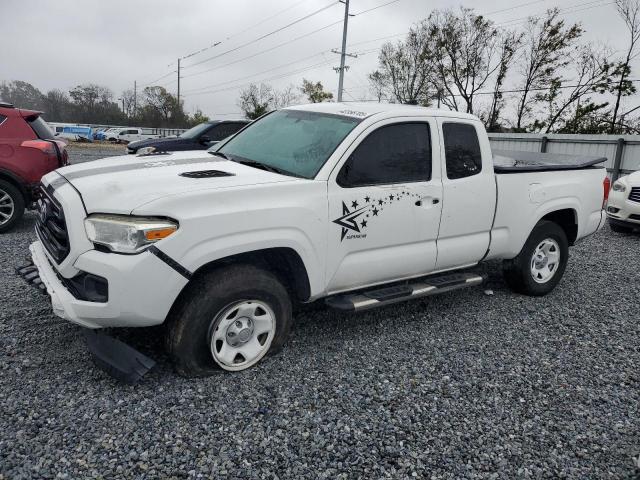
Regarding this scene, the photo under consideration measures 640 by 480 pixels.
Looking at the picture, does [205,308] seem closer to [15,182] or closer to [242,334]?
[242,334]

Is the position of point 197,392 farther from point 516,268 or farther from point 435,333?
point 516,268

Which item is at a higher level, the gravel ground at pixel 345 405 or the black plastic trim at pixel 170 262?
the black plastic trim at pixel 170 262

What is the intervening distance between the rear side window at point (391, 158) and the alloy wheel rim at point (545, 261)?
1.95 m

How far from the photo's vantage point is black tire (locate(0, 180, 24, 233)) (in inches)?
256

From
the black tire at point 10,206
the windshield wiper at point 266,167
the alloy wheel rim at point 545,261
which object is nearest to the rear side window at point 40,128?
the black tire at point 10,206

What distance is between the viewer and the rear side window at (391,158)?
3484 mm

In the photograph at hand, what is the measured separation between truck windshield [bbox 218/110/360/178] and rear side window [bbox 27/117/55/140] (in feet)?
12.7

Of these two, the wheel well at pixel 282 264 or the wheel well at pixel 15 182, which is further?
the wheel well at pixel 15 182

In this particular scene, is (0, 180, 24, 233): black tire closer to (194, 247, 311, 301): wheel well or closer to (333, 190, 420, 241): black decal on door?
(194, 247, 311, 301): wheel well

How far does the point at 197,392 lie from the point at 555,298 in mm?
3988

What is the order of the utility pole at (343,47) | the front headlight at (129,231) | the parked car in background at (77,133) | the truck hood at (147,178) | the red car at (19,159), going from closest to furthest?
the front headlight at (129,231), the truck hood at (147,178), the red car at (19,159), the utility pole at (343,47), the parked car in background at (77,133)

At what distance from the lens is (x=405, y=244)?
3811 millimetres

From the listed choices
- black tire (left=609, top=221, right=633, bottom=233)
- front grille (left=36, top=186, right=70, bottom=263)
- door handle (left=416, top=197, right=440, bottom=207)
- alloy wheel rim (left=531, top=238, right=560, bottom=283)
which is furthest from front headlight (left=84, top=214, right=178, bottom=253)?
black tire (left=609, top=221, right=633, bottom=233)

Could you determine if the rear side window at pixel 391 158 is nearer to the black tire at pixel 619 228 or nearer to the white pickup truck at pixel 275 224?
the white pickup truck at pixel 275 224
